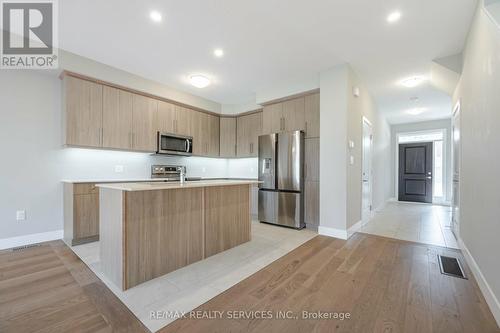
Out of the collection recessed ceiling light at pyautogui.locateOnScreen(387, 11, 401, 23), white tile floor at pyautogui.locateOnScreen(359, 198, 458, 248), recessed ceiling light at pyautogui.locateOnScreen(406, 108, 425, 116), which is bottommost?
white tile floor at pyautogui.locateOnScreen(359, 198, 458, 248)

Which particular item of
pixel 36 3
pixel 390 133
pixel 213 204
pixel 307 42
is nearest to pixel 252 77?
pixel 307 42

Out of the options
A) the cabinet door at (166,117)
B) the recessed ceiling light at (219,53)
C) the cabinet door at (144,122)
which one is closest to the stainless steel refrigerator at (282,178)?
the recessed ceiling light at (219,53)

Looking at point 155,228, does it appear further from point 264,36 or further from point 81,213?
point 264,36

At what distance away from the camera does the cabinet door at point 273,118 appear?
440 cm

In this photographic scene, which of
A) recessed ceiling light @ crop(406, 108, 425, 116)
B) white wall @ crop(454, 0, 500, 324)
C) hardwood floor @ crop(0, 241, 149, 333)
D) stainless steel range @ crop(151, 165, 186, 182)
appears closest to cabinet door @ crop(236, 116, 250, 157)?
stainless steel range @ crop(151, 165, 186, 182)

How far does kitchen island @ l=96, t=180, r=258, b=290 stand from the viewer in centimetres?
193

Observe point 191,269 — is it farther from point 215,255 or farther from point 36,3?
point 36,3

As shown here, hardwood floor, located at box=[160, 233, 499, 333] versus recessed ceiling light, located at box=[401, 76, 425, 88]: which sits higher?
recessed ceiling light, located at box=[401, 76, 425, 88]

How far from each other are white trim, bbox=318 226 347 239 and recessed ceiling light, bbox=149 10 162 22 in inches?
146

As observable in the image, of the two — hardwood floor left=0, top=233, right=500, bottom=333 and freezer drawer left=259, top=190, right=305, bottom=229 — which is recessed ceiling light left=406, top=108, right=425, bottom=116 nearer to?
freezer drawer left=259, top=190, right=305, bottom=229

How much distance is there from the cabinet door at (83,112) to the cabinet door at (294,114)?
324 cm

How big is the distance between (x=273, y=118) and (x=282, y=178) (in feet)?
4.26

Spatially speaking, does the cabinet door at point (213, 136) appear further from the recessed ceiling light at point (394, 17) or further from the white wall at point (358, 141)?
the recessed ceiling light at point (394, 17)

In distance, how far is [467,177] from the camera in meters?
2.60
